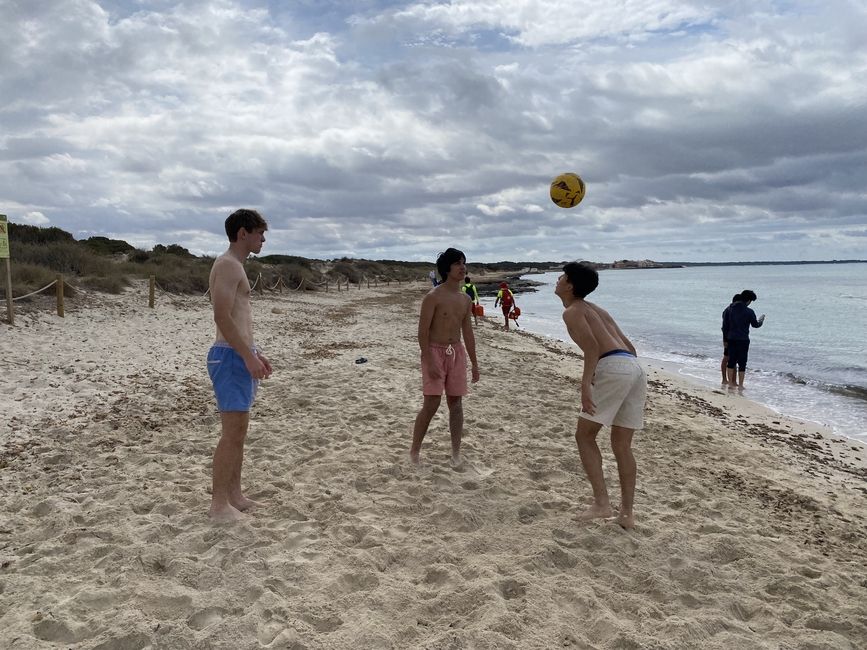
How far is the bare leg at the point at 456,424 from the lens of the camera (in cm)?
476

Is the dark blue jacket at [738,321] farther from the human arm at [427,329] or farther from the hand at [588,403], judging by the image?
the hand at [588,403]

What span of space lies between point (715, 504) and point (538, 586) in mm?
2024

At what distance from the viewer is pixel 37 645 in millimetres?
2498

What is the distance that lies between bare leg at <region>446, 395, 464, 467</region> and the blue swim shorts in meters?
1.78

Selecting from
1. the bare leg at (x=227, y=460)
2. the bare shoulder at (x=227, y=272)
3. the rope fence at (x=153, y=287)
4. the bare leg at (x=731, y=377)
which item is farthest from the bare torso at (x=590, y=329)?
the bare leg at (x=731, y=377)

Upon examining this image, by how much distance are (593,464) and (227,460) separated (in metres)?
2.33

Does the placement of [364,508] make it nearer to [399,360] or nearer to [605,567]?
[605,567]

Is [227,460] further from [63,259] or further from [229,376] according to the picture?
[63,259]

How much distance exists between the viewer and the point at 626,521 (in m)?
3.77

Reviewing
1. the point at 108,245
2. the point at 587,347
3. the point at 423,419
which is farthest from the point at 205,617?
the point at 108,245

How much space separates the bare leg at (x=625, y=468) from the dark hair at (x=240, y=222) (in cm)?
254

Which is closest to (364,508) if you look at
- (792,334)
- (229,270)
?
(229,270)

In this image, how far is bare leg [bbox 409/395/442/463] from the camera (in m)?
4.69

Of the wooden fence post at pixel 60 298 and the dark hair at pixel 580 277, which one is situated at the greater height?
the dark hair at pixel 580 277
